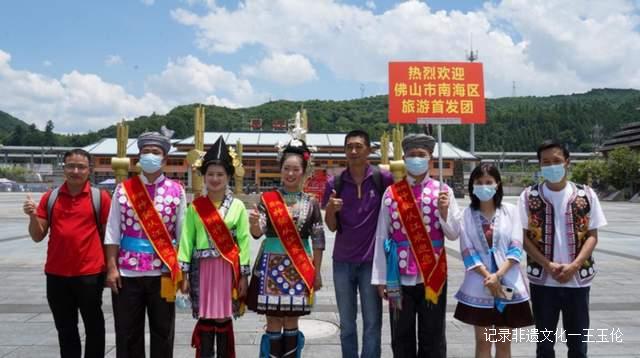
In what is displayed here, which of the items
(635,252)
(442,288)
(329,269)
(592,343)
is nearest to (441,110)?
(635,252)

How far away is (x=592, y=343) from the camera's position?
4887 mm

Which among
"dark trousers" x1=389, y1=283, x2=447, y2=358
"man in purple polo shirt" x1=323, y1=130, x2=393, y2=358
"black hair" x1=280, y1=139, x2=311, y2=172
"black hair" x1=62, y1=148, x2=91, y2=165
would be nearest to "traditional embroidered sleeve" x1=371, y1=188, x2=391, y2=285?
"man in purple polo shirt" x1=323, y1=130, x2=393, y2=358

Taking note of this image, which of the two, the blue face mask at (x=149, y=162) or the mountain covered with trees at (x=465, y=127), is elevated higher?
the mountain covered with trees at (x=465, y=127)

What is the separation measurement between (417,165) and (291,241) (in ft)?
3.52

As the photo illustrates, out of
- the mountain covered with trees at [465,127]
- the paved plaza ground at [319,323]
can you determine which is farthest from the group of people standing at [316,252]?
the mountain covered with trees at [465,127]

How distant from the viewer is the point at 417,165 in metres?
3.62

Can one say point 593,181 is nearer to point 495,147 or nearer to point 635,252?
point 635,252

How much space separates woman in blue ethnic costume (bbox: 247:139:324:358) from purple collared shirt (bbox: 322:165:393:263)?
172 mm

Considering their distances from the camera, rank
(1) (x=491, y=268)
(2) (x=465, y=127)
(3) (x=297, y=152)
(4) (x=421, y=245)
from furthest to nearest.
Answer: (2) (x=465, y=127) < (3) (x=297, y=152) < (4) (x=421, y=245) < (1) (x=491, y=268)

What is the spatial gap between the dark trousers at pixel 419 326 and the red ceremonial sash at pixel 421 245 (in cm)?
8

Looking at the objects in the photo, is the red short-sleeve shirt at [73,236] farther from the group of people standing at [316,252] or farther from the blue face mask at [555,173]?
the blue face mask at [555,173]

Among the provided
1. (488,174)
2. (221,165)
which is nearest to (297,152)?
(221,165)

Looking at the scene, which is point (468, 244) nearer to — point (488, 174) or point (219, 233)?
point (488, 174)

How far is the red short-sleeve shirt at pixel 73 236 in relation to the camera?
3.68 metres
